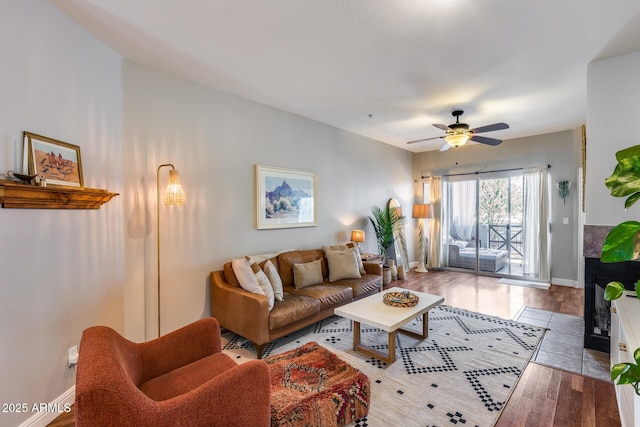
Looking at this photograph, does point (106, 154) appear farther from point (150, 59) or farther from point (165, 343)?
point (165, 343)

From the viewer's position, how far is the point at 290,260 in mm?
3926

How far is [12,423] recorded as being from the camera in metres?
1.75

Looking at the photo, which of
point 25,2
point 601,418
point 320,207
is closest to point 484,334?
point 601,418

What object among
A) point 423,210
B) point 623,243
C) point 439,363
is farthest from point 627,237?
point 423,210

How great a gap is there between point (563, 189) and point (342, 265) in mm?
4464

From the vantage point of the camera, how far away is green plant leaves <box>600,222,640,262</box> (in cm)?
86

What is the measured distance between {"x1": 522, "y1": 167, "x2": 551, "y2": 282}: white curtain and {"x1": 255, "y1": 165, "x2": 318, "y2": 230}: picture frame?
4.32m

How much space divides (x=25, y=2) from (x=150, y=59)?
3.20ft

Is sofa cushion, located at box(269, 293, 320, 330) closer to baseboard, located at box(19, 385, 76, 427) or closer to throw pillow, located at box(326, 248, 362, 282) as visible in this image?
throw pillow, located at box(326, 248, 362, 282)

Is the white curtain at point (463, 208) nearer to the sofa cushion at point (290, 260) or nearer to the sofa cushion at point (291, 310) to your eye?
the sofa cushion at point (290, 260)

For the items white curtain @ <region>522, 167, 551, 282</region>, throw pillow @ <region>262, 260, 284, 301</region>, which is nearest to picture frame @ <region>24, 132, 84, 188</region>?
throw pillow @ <region>262, 260, 284, 301</region>

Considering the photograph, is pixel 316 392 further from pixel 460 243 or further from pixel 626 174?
pixel 460 243

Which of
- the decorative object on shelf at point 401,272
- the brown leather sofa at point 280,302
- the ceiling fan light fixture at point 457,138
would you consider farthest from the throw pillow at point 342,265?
the ceiling fan light fixture at point 457,138

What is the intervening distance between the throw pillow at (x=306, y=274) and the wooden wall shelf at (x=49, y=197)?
2153 mm
